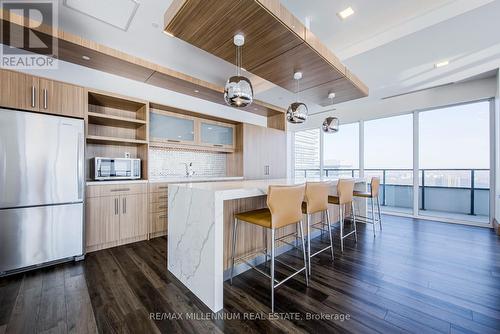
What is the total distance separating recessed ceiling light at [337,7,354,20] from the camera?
90.0 inches

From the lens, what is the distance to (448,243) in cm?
294

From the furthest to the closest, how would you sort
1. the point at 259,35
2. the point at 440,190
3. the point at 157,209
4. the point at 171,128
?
1. the point at 440,190
2. the point at 171,128
3. the point at 157,209
4. the point at 259,35

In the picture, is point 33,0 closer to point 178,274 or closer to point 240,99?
point 240,99

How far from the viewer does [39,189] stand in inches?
84.7

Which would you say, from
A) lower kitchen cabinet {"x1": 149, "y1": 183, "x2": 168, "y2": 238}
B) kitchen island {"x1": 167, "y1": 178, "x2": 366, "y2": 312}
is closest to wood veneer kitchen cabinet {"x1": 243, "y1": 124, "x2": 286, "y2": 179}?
lower kitchen cabinet {"x1": 149, "y1": 183, "x2": 168, "y2": 238}

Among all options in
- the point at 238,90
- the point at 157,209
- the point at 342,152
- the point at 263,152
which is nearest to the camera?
the point at 238,90

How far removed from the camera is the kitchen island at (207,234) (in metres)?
1.57

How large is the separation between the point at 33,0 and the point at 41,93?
3.04 ft

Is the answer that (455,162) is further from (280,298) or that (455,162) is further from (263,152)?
(280,298)

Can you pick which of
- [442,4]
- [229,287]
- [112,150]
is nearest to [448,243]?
[442,4]

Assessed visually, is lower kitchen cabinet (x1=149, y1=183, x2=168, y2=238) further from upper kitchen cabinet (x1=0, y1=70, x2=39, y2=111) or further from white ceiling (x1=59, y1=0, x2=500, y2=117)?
white ceiling (x1=59, y1=0, x2=500, y2=117)

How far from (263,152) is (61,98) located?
3597 millimetres

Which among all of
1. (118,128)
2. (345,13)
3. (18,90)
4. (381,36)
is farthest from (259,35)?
(118,128)

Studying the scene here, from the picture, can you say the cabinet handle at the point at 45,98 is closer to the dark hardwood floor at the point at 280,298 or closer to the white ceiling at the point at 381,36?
the white ceiling at the point at 381,36
